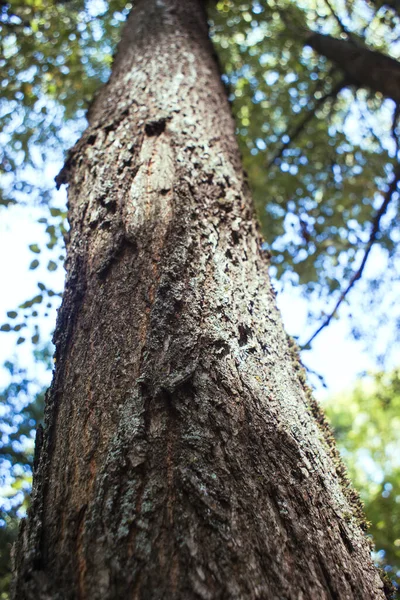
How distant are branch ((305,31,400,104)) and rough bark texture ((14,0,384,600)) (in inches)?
125

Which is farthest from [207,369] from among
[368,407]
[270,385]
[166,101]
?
[368,407]

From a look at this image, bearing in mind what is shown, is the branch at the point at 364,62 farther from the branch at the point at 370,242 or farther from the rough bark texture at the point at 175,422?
the rough bark texture at the point at 175,422

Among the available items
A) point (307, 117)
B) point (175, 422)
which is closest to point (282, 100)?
point (307, 117)

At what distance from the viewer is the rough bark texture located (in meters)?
0.88

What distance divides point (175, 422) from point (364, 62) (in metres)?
4.56

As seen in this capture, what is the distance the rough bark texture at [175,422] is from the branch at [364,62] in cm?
318

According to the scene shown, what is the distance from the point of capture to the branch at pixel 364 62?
4063 millimetres

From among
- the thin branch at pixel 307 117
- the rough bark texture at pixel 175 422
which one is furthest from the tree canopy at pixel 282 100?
the rough bark texture at pixel 175 422

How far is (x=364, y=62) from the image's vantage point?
4.29 m

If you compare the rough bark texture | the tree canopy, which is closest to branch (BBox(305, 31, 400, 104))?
the tree canopy

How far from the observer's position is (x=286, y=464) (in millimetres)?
1085

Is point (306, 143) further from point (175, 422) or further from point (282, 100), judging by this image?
point (175, 422)

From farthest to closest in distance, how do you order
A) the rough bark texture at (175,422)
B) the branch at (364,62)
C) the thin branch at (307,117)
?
1. the thin branch at (307,117)
2. the branch at (364,62)
3. the rough bark texture at (175,422)

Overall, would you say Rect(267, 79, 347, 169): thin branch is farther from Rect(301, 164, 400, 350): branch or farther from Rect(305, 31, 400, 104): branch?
Rect(301, 164, 400, 350): branch
